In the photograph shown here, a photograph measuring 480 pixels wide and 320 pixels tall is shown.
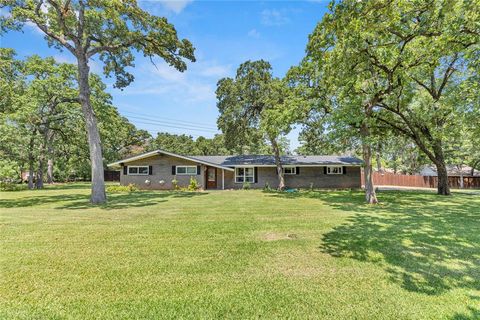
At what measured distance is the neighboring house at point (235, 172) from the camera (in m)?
23.2

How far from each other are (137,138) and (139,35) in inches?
1279

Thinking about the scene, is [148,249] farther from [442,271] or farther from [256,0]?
[256,0]

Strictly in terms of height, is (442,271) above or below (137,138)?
below

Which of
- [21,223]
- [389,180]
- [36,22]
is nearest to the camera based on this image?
[21,223]

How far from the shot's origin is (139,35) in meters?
14.5

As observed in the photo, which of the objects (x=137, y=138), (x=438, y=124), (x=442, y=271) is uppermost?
(x=137, y=138)

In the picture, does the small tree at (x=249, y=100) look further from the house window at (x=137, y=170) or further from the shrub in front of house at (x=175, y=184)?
the house window at (x=137, y=170)

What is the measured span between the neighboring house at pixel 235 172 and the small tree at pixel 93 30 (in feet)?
30.6

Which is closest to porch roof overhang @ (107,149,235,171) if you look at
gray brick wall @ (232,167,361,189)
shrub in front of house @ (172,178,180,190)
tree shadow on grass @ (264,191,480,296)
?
shrub in front of house @ (172,178,180,190)

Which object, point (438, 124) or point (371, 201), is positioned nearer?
point (371, 201)

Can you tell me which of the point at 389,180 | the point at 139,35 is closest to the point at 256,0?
the point at 139,35

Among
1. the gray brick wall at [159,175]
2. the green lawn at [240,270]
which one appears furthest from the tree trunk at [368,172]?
the gray brick wall at [159,175]

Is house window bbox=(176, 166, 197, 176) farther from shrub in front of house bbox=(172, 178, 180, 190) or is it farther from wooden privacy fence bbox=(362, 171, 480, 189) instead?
wooden privacy fence bbox=(362, 171, 480, 189)

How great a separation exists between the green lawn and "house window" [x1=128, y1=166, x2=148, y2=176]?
15644mm
